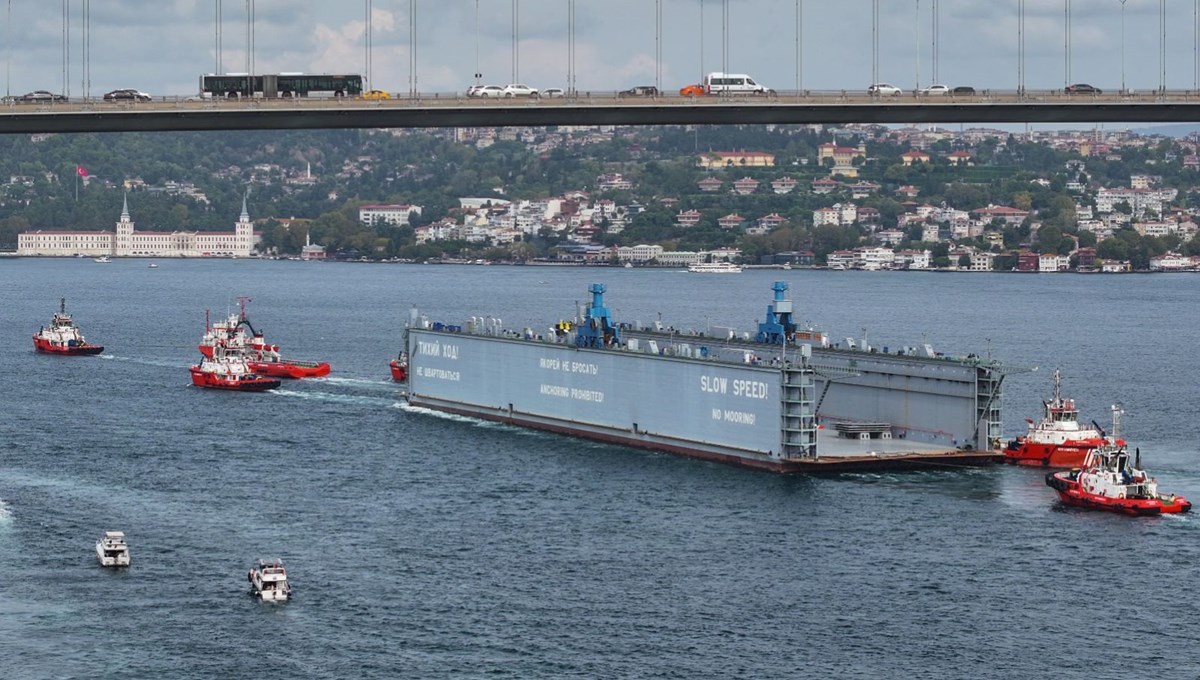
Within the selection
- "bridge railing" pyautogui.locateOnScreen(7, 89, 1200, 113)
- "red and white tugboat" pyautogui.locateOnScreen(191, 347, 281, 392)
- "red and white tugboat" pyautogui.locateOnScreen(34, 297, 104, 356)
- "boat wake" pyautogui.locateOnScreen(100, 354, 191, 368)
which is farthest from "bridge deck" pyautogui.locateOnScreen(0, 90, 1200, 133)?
"red and white tugboat" pyautogui.locateOnScreen(34, 297, 104, 356)

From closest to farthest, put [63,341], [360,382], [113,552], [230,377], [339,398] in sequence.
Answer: [113,552], [339,398], [230,377], [360,382], [63,341]

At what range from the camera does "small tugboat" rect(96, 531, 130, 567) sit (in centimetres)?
4888

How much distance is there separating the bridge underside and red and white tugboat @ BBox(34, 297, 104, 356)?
4023 cm

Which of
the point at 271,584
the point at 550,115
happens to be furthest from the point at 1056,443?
the point at 271,584

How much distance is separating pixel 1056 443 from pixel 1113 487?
8.70m

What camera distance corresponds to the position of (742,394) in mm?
65375

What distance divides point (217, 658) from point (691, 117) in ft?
126

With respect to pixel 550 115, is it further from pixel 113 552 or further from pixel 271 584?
pixel 271 584

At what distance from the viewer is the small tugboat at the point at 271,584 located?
4566 cm

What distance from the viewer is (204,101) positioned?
68.4 metres

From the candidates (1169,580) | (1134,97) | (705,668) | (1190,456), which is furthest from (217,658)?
(1134,97)

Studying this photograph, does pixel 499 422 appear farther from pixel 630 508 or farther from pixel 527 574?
pixel 527 574

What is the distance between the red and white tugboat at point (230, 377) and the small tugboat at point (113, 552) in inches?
1613

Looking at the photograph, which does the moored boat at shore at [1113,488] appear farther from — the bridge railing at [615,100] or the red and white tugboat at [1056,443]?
the bridge railing at [615,100]
